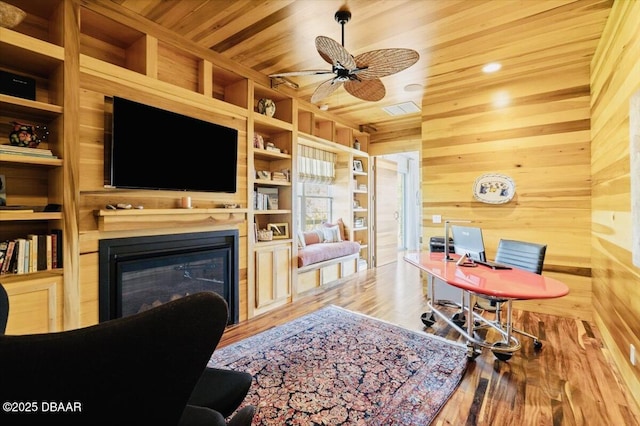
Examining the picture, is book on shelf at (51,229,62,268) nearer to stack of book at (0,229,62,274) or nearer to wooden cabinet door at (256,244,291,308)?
stack of book at (0,229,62,274)

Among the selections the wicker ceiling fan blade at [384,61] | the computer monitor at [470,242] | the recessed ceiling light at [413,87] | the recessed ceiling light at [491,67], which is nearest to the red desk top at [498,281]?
the computer monitor at [470,242]

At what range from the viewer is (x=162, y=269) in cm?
285

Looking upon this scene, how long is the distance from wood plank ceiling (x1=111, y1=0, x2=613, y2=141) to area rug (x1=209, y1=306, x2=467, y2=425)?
2.82 meters

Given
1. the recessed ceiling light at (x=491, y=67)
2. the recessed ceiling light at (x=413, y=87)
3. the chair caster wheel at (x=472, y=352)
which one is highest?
the recessed ceiling light at (x=413, y=87)

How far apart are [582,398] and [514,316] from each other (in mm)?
1603

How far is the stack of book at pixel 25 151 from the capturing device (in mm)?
1989

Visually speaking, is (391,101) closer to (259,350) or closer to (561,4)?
(561,4)

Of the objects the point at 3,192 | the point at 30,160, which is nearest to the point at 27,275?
the point at 3,192

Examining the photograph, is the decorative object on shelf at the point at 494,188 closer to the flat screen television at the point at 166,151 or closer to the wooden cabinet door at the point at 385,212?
the wooden cabinet door at the point at 385,212

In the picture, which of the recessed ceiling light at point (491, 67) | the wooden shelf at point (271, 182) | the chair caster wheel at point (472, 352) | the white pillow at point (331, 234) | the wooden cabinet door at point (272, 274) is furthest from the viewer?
the white pillow at point (331, 234)

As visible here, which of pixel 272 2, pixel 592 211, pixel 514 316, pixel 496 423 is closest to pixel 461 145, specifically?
pixel 592 211

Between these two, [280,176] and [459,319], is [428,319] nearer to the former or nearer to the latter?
[459,319]

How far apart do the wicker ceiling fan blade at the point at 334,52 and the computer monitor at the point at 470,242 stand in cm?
178

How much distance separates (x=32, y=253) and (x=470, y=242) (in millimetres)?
3432
